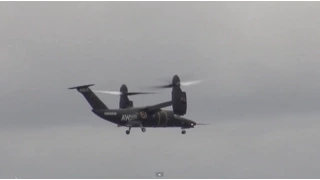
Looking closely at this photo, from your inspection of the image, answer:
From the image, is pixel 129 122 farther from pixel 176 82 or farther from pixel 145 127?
pixel 176 82

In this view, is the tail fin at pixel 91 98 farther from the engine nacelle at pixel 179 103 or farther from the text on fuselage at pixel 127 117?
the engine nacelle at pixel 179 103

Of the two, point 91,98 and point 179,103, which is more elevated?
point 91,98

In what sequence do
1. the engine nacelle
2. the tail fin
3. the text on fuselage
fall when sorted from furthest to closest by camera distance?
the tail fin, the text on fuselage, the engine nacelle

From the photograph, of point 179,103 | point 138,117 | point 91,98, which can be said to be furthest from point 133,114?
point 179,103

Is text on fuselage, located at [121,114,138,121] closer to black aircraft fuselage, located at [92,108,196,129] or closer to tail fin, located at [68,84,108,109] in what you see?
black aircraft fuselage, located at [92,108,196,129]

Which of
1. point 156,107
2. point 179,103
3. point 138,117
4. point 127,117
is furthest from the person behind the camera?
point 156,107

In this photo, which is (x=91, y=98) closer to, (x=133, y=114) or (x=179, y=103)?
(x=133, y=114)

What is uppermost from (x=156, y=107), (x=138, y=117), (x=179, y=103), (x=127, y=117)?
(x=156, y=107)

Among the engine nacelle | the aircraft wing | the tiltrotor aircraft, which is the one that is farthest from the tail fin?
the engine nacelle

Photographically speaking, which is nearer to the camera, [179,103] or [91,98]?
[179,103]

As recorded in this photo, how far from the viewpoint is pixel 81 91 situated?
615ft

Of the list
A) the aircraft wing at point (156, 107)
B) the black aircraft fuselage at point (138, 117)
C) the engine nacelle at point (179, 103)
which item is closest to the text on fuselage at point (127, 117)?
the black aircraft fuselage at point (138, 117)

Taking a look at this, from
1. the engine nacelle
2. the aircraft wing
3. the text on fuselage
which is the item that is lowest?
the engine nacelle

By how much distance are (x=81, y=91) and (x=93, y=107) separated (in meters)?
4.05
